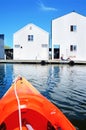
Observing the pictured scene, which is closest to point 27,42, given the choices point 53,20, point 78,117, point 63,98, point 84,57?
point 53,20

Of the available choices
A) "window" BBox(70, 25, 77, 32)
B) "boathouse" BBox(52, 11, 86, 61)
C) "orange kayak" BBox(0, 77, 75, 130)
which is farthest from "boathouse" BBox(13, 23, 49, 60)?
"orange kayak" BBox(0, 77, 75, 130)

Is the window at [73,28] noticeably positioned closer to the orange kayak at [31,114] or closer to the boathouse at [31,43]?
the boathouse at [31,43]

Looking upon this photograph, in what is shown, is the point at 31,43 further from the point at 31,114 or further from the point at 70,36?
the point at 31,114

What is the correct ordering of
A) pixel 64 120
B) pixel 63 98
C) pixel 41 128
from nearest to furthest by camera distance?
pixel 64 120
pixel 41 128
pixel 63 98

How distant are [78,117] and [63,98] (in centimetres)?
352

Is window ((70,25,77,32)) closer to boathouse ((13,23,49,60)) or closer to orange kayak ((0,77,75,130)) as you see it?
boathouse ((13,23,49,60))

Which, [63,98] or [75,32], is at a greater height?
[75,32]

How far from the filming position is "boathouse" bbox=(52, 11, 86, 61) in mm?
45938

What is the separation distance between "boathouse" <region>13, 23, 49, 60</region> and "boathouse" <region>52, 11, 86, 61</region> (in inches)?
61.3

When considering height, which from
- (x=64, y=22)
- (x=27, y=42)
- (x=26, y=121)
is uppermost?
(x=64, y=22)

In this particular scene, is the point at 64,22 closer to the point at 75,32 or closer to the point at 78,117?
the point at 75,32

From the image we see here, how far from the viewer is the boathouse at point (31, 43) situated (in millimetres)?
46656

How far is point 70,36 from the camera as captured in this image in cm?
4625

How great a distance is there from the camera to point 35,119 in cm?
636
